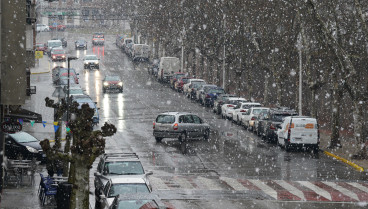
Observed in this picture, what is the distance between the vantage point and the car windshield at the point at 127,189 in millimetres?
22406

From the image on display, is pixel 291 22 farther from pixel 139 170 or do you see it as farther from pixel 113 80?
pixel 139 170

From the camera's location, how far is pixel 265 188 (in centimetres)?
2781

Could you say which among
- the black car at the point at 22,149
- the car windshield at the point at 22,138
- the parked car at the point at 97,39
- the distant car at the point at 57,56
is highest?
the parked car at the point at 97,39

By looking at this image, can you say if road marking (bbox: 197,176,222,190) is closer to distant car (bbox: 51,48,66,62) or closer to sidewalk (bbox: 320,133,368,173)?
sidewalk (bbox: 320,133,368,173)

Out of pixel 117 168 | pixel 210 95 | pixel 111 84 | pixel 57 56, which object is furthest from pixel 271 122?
pixel 57 56

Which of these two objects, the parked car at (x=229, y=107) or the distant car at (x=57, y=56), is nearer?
A: the parked car at (x=229, y=107)

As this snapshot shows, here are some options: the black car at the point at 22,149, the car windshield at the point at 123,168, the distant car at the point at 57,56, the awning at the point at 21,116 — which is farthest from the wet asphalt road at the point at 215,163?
the distant car at the point at 57,56

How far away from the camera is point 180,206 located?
24359 millimetres

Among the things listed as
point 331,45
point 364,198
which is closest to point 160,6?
point 331,45

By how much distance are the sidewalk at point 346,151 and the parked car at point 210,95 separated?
14.4m

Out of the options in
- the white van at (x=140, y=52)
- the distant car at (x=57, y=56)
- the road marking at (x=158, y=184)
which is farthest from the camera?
the white van at (x=140, y=52)

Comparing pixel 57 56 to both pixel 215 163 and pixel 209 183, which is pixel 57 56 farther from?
pixel 209 183

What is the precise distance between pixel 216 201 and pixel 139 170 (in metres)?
2.87

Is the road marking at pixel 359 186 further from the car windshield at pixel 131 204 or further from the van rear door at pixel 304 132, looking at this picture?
the car windshield at pixel 131 204
